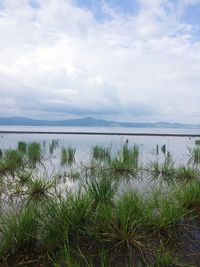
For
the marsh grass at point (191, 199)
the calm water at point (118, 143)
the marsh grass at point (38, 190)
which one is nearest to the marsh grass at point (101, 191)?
the marsh grass at point (191, 199)

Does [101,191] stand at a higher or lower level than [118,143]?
higher

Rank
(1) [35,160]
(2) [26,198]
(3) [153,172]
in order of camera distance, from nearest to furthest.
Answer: (2) [26,198], (3) [153,172], (1) [35,160]

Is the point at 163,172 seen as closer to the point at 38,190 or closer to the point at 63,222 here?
the point at 38,190

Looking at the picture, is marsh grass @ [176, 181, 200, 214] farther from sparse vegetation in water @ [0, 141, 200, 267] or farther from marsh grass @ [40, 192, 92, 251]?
marsh grass @ [40, 192, 92, 251]

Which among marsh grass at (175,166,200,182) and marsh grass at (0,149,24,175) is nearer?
marsh grass at (175,166,200,182)

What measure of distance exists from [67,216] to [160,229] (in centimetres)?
155

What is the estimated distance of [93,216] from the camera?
5.10 m

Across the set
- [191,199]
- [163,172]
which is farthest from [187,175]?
[191,199]

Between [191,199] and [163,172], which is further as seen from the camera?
[163,172]

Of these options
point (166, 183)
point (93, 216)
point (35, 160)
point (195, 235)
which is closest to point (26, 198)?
point (93, 216)

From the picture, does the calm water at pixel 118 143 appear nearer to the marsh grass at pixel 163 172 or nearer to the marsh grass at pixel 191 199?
the marsh grass at pixel 163 172

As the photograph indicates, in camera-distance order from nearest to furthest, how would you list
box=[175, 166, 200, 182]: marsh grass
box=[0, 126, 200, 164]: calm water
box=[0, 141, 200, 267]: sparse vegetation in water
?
box=[0, 141, 200, 267]: sparse vegetation in water → box=[175, 166, 200, 182]: marsh grass → box=[0, 126, 200, 164]: calm water

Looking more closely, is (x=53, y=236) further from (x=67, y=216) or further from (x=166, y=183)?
(x=166, y=183)

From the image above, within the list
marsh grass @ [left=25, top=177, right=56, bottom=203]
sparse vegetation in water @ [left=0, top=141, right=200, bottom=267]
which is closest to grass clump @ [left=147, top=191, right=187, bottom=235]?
sparse vegetation in water @ [left=0, top=141, right=200, bottom=267]
